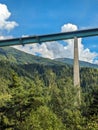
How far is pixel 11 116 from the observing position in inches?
1944

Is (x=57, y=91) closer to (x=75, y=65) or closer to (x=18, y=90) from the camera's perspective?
(x=75, y=65)

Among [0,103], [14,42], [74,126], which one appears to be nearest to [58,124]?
[74,126]

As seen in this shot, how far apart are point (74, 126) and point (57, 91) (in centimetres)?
2396

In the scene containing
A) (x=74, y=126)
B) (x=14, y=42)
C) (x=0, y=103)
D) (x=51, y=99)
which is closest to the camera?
(x=74, y=126)

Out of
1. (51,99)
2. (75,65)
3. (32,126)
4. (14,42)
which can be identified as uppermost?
(14,42)

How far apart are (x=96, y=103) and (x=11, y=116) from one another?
1382 centimetres

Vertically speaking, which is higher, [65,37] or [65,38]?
[65,37]

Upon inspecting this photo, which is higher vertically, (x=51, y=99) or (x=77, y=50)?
(x=77, y=50)

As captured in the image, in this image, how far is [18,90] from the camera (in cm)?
4981

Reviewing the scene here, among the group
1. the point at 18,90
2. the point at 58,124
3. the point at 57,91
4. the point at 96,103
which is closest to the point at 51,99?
the point at 57,91

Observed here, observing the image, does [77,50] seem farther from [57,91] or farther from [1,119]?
[1,119]

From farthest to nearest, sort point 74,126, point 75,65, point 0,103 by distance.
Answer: point 75,65 < point 0,103 < point 74,126

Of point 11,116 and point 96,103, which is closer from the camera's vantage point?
point 11,116

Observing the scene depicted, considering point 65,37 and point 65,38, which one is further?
point 65,38
